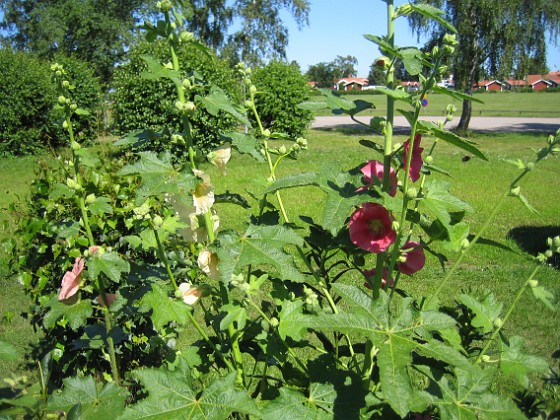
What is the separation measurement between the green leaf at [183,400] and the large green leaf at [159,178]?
37 centimetres

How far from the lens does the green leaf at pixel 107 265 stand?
1.37m

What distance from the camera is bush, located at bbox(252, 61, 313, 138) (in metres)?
13.0

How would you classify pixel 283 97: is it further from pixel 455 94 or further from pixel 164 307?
pixel 455 94

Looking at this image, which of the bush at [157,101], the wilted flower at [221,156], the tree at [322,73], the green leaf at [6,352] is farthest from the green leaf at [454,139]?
the tree at [322,73]

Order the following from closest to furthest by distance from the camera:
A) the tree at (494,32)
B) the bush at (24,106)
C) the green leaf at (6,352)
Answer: the green leaf at (6,352) < the bush at (24,106) < the tree at (494,32)

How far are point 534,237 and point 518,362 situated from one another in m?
4.77

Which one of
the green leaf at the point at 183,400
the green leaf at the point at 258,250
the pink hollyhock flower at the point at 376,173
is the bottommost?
the green leaf at the point at 183,400

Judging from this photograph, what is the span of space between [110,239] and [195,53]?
8.98m

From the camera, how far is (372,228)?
1.19 m

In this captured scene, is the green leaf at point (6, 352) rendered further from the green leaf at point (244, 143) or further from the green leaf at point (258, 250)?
the green leaf at point (244, 143)

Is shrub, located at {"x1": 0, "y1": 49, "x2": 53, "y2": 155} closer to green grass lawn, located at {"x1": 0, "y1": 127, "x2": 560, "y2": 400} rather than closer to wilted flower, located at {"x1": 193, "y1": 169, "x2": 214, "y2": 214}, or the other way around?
green grass lawn, located at {"x1": 0, "y1": 127, "x2": 560, "y2": 400}

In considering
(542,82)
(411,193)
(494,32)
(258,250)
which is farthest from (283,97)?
(542,82)

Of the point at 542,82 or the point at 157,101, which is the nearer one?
the point at 157,101

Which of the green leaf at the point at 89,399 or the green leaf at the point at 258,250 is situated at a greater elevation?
the green leaf at the point at 258,250
